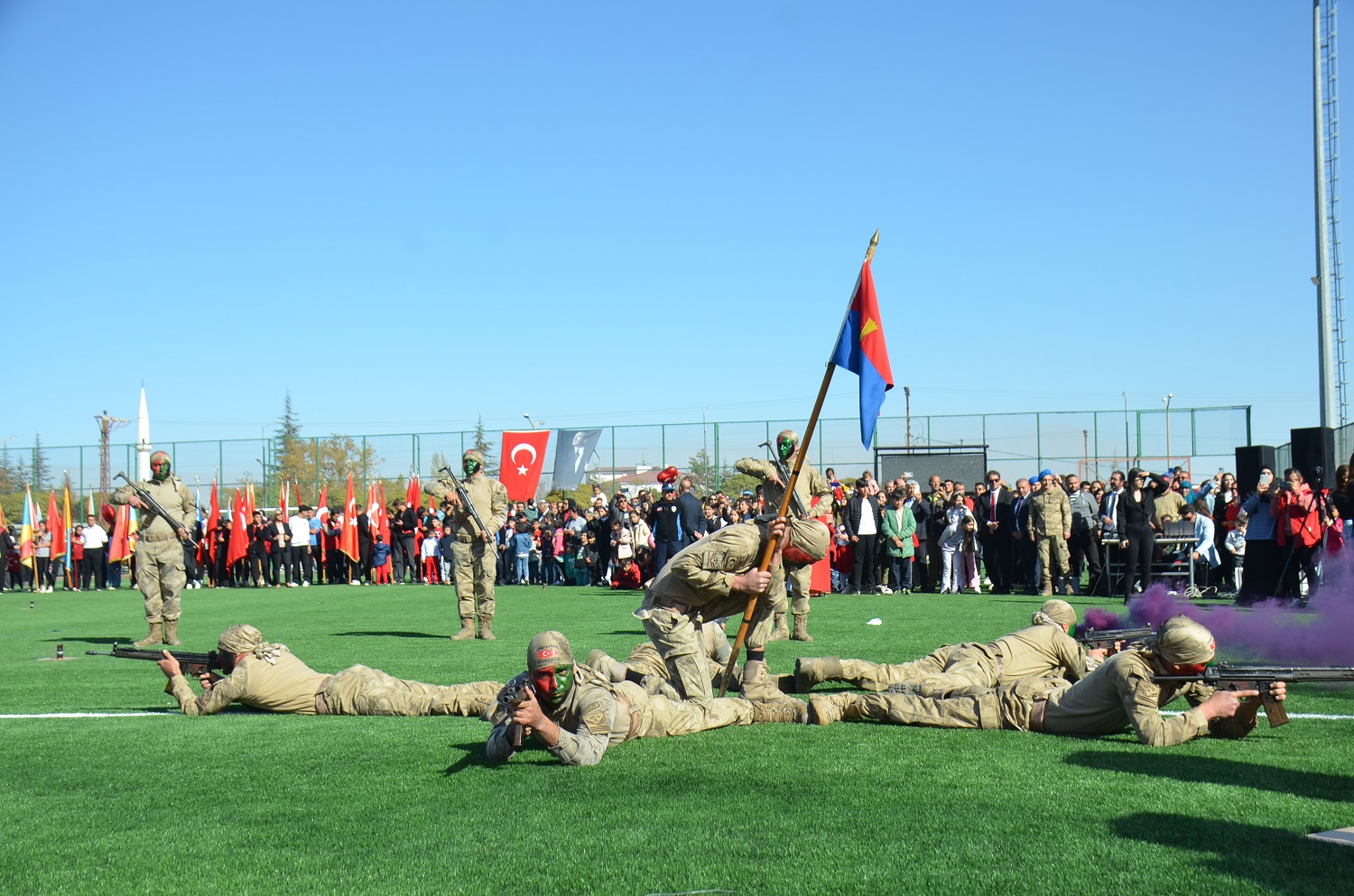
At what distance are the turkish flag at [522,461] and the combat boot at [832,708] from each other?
93.5 ft

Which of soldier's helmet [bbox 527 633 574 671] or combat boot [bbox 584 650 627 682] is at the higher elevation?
soldier's helmet [bbox 527 633 574 671]

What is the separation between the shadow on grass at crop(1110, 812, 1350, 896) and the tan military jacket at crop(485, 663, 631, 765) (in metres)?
2.77

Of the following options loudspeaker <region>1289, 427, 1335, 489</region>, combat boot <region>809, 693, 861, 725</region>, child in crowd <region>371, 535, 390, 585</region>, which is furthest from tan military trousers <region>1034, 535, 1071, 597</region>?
child in crowd <region>371, 535, 390, 585</region>

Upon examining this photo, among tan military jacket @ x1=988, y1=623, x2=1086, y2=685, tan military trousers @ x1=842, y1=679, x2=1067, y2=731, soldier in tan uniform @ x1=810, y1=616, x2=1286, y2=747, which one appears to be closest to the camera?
soldier in tan uniform @ x1=810, y1=616, x2=1286, y2=747

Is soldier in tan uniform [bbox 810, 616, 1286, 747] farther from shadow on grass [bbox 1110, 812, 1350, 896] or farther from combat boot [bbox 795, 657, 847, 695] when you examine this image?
shadow on grass [bbox 1110, 812, 1350, 896]

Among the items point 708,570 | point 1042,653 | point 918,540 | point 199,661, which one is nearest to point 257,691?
point 199,661

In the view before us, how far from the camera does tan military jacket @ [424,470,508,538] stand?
1422 cm

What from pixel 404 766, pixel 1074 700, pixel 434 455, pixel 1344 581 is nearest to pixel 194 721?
pixel 404 766

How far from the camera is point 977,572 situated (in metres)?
22.0

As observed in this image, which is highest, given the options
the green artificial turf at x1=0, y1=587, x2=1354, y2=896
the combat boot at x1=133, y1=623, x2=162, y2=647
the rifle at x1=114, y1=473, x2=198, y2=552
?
the rifle at x1=114, y1=473, x2=198, y2=552

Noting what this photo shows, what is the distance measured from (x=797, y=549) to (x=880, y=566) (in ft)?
45.9

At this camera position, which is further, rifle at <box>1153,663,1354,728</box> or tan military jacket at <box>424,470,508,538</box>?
tan military jacket at <box>424,470,508,538</box>

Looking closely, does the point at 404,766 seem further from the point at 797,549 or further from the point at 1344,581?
the point at 1344,581

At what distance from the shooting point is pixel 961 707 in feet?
24.4
